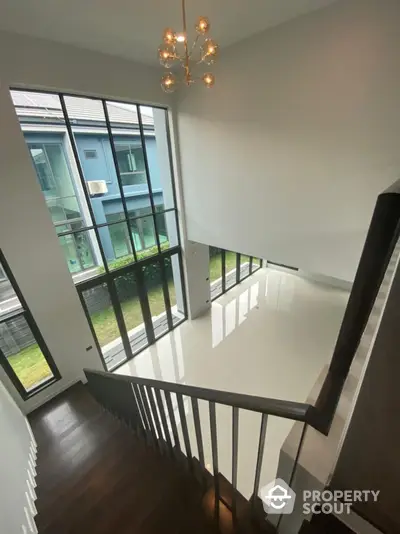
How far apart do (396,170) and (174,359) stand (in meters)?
5.35

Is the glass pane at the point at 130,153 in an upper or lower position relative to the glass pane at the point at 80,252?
upper

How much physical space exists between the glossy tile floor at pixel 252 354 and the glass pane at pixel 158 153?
357cm

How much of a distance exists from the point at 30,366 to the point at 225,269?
19.4ft

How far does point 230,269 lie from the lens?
28.5 feet

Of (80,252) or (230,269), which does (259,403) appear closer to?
(80,252)

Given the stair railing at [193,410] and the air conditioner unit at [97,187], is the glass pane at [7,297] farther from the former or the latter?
the air conditioner unit at [97,187]

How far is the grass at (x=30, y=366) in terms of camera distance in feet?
12.2

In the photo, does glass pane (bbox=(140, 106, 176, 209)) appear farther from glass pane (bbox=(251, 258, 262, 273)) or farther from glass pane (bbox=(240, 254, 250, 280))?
glass pane (bbox=(251, 258, 262, 273))

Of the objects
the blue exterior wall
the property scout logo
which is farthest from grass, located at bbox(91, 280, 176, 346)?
the property scout logo

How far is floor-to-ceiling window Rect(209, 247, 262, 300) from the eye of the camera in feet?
26.1

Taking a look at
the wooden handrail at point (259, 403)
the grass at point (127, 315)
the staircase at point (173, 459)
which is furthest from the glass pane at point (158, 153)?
the wooden handrail at point (259, 403)

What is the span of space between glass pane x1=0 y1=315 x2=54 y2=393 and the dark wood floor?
113 cm

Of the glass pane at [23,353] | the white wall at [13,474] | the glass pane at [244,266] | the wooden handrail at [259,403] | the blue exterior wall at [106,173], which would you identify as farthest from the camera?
the glass pane at [244,266]

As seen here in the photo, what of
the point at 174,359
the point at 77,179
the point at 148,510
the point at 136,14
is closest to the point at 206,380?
the point at 174,359
